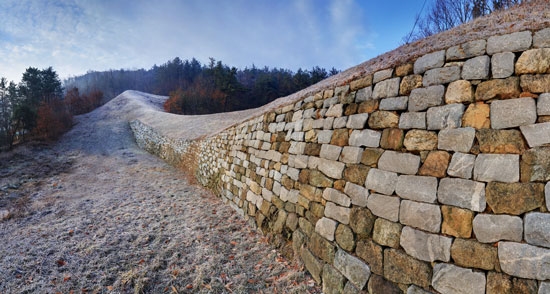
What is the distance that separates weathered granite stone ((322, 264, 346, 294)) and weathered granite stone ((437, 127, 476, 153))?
194 cm

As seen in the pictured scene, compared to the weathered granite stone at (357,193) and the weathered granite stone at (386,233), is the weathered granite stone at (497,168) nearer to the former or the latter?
the weathered granite stone at (386,233)

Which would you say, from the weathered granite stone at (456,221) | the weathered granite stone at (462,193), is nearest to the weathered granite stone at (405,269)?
the weathered granite stone at (456,221)

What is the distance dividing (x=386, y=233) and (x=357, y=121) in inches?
55.1

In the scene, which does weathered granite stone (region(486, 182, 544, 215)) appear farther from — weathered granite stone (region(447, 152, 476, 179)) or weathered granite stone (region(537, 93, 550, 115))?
weathered granite stone (region(537, 93, 550, 115))

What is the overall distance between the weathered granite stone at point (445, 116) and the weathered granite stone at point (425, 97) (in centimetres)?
7

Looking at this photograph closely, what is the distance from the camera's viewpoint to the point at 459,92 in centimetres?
222

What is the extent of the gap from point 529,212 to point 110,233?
258 inches

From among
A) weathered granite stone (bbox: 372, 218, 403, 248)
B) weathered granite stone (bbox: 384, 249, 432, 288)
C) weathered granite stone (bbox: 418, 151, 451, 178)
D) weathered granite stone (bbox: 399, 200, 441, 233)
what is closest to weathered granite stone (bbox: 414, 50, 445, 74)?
weathered granite stone (bbox: 418, 151, 451, 178)

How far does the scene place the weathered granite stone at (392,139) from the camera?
2.60m

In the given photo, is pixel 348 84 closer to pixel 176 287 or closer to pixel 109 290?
pixel 176 287

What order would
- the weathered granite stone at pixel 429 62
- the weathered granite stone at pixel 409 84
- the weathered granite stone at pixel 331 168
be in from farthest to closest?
the weathered granite stone at pixel 331 168 → the weathered granite stone at pixel 409 84 → the weathered granite stone at pixel 429 62

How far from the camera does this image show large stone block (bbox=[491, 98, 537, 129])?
6.09ft

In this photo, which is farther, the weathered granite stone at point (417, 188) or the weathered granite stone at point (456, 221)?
the weathered granite stone at point (417, 188)

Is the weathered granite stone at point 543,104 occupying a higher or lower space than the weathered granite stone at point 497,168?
higher
